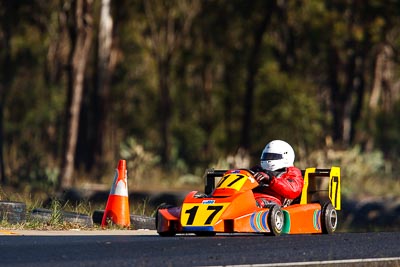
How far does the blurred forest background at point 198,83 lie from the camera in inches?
1556

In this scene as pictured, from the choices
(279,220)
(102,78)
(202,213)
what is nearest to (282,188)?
(279,220)

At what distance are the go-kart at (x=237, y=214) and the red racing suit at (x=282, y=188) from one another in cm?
18

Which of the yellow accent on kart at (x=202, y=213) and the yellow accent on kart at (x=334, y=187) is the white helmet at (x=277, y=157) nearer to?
the yellow accent on kart at (x=334, y=187)

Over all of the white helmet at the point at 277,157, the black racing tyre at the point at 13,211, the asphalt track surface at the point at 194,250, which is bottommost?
the asphalt track surface at the point at 194,250

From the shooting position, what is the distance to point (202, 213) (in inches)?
493

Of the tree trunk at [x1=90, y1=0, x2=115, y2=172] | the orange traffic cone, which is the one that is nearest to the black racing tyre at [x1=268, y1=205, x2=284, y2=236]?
the orange traffic cone

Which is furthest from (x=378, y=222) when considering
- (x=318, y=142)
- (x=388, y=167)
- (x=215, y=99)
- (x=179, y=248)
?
(x=215, y=99)

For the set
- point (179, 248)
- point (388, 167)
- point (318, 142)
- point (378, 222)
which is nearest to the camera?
point (179, 248)

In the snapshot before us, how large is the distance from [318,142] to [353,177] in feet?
Result: 30.0

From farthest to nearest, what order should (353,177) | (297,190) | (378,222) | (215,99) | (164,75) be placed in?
(215,99) → (164,75) → (353,177) → (378,222) → (297,190)

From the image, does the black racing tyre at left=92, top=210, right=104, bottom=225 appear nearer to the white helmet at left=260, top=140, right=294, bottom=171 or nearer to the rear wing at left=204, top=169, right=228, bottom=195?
the rear wing at left=204, top=169, right=228, bottom=195

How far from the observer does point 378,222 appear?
92.4 ft

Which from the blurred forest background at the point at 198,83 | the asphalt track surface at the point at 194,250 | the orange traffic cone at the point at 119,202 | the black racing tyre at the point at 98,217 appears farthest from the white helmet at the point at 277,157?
the blurred forest background at the point at 198,83

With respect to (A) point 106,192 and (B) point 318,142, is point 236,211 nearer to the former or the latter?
(A) point 106,192
